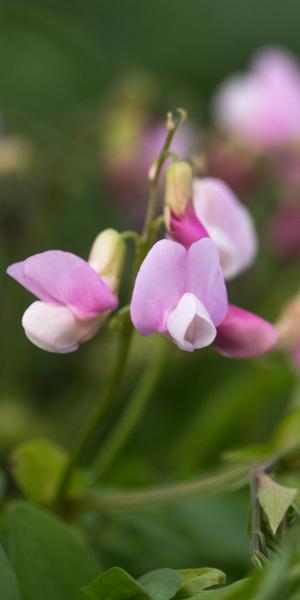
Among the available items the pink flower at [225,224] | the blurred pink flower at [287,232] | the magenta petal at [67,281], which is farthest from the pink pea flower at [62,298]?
the blurred pink flower at [287,232]

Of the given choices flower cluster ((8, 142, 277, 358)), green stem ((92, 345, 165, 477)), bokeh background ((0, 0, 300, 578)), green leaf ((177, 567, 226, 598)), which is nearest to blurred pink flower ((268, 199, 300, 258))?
bokeh background ((0, 0, 300, 578))

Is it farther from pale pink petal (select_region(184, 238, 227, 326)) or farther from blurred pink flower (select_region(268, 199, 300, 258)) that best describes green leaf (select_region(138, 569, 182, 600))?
blurred pink flower (select_region(268, 199, 300, 258))

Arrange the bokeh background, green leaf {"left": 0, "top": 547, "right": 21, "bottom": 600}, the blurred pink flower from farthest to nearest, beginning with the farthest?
the blurred pink flower → the bokeh background → green leaf {"left": 0, "top": 547, "right": 21, "bottom": 600}

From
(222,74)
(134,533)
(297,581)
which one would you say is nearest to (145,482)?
(134,533)

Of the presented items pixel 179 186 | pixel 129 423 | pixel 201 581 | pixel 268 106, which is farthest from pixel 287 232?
pixel 201 581

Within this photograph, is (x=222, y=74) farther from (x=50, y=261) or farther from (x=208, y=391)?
(x=50, y=261)

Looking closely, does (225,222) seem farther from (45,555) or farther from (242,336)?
(45,555)
